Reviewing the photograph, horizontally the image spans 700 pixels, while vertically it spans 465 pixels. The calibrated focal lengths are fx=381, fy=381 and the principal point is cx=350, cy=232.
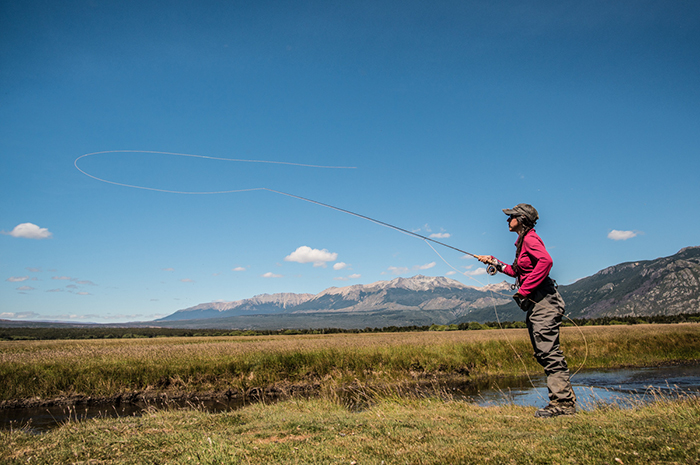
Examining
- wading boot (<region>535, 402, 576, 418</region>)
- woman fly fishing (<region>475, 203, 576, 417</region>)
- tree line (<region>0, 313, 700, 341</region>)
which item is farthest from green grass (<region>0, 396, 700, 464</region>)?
tree line (<region>0, 313, 700, 341</region>)

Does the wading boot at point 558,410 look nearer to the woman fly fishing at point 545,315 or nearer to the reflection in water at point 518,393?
the woman fly fishing at point 545,315

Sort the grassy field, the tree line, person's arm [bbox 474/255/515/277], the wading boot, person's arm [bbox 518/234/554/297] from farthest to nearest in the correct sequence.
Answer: the tree line → the grassy field → person's arm [bbox 474/255/515/277] → person's arm [bbox 518/234/554/297] → the wading boot

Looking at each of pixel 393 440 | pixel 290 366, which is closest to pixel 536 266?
pixel 393 440

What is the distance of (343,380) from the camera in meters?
19.2

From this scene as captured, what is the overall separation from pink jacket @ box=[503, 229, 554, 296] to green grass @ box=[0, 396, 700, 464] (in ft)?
7.10

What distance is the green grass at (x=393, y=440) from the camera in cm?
392

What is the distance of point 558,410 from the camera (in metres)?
6.33

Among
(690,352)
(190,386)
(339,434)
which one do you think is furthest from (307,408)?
(690,352)

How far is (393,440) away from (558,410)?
3.25m

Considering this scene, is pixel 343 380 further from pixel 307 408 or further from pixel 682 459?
pixel 682 459

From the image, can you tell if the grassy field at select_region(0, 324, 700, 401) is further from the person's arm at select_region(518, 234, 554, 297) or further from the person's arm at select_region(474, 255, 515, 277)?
the person's arm at select_region(518, 234, 554, 297)

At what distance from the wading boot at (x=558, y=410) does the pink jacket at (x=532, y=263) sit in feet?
6.25

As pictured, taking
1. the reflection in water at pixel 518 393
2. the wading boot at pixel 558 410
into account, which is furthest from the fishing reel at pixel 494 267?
the reflection in water at pixel 518 393

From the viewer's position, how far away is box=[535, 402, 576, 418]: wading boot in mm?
6316
